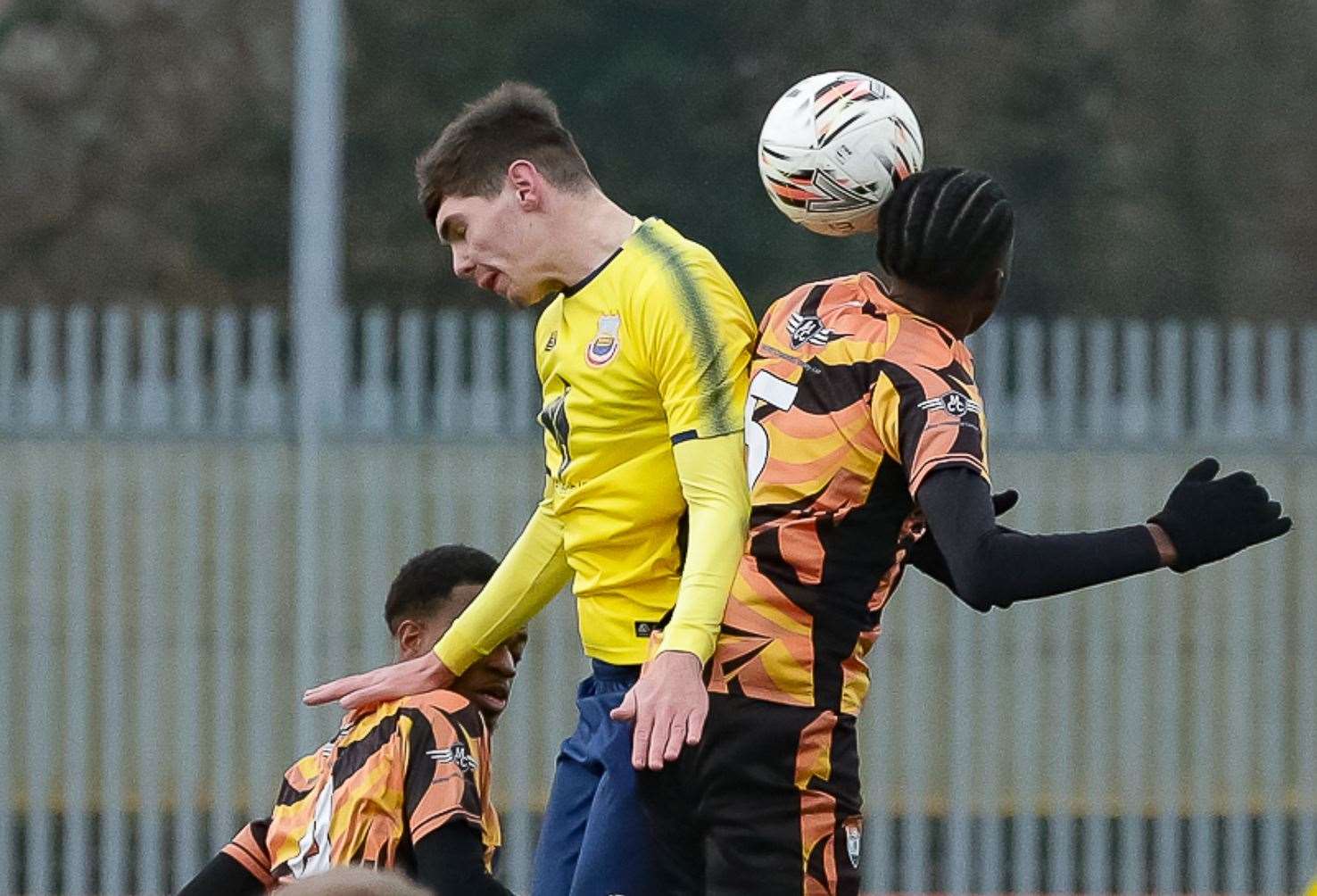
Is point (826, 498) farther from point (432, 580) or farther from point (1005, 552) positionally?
point (432, 580)

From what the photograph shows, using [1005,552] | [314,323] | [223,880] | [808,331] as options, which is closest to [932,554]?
[808,331]

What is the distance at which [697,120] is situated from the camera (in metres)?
14.0

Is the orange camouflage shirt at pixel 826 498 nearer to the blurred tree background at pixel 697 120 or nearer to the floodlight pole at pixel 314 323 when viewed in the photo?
the floodlight pole at pixel 314 323

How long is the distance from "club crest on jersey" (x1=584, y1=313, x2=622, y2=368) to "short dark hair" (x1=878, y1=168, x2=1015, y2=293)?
1.58 feet

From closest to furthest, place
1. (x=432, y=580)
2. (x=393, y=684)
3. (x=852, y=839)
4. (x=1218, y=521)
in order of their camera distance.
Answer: (x=1218, y=521), (x=852, y=839), (x=393, y=684), (x=432, y=580)

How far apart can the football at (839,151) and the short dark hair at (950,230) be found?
0.35 ft

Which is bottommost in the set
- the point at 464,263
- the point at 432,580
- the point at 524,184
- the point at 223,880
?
the point at 223,880

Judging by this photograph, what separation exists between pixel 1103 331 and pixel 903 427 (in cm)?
578

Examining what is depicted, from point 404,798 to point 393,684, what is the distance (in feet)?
0.84

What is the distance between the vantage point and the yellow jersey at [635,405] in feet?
12.1

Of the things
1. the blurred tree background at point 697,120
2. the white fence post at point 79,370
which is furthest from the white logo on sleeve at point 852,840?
the blurred tree background at point 697,120

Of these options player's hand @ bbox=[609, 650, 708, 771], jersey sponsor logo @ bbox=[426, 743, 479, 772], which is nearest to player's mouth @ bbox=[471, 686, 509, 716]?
jersey sponsor logo @ bbox=[426, 743, 479, 772]

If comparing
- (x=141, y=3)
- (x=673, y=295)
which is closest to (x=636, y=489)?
(x=673, y=295)

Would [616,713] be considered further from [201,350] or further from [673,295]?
[201,350]
